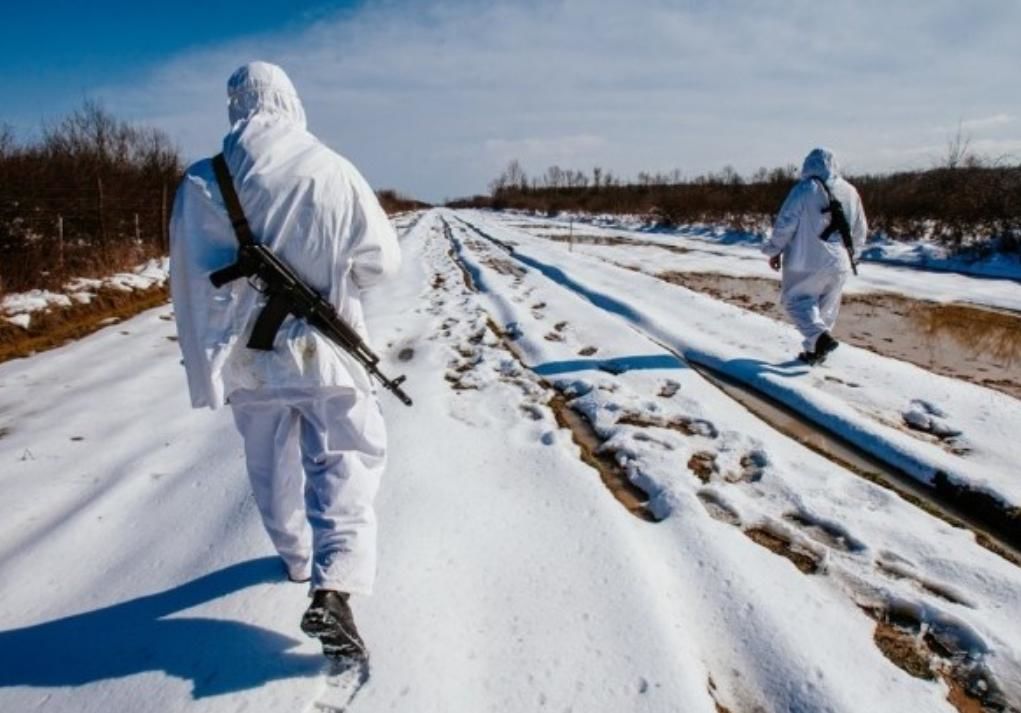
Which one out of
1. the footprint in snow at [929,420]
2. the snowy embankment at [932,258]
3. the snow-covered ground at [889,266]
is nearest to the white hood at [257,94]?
the footprint in snow at [929,420]

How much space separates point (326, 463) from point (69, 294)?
8291 millimetres

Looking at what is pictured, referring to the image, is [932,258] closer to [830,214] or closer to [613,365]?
[830,214]

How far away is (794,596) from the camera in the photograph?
2256 mm

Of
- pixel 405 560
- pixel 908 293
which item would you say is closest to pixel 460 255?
pixel 908 293

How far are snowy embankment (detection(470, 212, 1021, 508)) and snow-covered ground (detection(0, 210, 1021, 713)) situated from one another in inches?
1.5

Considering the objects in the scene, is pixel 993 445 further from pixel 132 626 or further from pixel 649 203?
pixel 649 203

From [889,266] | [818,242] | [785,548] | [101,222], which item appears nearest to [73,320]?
[101,222]

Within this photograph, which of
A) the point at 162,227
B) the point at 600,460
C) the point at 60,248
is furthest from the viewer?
the point at 162,227

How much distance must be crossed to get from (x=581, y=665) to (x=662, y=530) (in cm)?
94

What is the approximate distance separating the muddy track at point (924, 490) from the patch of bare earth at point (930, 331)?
3.48ft

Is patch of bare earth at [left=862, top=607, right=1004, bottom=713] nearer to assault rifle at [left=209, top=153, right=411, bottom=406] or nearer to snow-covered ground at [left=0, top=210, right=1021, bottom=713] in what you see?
snow-covered ground at [left=0, top=210, right=1021, bottom=713]

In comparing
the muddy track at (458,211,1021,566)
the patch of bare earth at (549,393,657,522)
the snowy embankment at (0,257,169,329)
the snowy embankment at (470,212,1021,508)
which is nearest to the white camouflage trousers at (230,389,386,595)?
the patch of bare earth at (549,393,657,522)

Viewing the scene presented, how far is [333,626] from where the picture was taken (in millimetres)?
1787

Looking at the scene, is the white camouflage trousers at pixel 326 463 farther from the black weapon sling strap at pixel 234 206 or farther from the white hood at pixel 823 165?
the white hood at pixel 823 165
